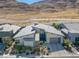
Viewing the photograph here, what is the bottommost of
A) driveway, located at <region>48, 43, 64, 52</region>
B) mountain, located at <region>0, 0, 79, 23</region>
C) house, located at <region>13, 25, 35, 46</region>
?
driveway, located at <region>48, 43, 64, 52</region>

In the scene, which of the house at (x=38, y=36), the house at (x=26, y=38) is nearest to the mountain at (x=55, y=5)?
the house at (x=38, y=36)

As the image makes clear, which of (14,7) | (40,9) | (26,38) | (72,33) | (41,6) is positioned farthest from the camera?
(41,6)

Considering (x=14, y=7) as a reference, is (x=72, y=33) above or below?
below

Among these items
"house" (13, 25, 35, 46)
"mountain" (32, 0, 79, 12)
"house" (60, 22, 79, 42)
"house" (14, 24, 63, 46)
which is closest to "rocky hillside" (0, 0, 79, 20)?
"mountain" (32, 0, 79, 12)

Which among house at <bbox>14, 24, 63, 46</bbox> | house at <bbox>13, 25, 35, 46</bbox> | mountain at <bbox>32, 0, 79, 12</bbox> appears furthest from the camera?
mountain at <bbox>32, 0, 79, 12</bbox>

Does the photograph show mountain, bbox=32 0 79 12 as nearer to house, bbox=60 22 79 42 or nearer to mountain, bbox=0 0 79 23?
mountain, bbox=0 0 79 23

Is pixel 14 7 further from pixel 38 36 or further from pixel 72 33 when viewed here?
pixel 72 33

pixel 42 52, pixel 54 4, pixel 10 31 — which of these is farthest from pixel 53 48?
pixel 54 4

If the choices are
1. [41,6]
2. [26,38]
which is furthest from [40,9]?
[26,38]

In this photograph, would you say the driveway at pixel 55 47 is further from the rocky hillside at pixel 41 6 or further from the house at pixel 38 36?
the rocky hillside at pixel 41 6
